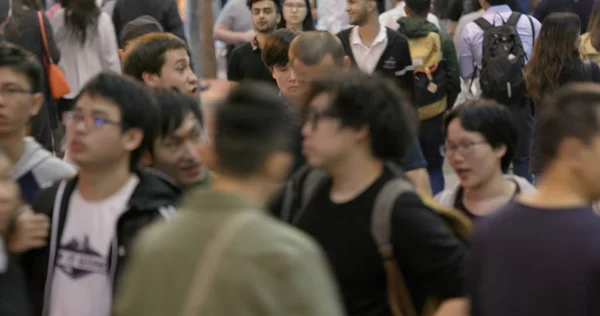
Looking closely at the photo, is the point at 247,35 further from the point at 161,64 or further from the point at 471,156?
the point at 471,156

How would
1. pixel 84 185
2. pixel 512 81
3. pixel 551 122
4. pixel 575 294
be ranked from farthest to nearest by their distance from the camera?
pixel 512 81 → pixel 84 185 → pixel 551 122 → pixel 575 294

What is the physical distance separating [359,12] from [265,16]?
1.05 metres

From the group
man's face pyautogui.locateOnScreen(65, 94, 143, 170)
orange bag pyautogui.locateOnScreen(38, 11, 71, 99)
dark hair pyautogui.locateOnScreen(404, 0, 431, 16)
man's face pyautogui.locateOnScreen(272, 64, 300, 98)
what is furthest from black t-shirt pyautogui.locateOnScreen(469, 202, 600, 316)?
dark hair pyautogui.locateOnScreen(404, 0, 431, 16)

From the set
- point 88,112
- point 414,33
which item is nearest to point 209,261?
point 88,112

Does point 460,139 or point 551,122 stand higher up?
point 551,122

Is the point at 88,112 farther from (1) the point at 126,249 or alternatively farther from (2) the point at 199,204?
(2) the point at 199,204

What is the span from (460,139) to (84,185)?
1.93 metres

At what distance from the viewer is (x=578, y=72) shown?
874 centimetres

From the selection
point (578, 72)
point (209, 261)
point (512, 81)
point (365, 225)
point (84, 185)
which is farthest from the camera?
point (512, 81)

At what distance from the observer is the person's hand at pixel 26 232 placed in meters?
4.23

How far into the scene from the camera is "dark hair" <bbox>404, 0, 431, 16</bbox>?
9977 mm

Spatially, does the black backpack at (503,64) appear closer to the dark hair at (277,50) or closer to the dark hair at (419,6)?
the dark hair at (419,6)

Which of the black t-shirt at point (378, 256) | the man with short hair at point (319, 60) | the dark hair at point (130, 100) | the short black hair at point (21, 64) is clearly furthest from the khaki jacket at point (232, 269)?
the man with short hair at point (319, 60)

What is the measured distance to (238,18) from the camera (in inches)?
454
